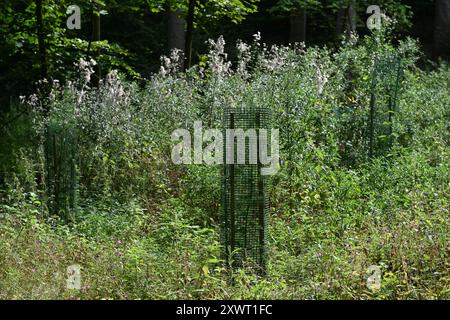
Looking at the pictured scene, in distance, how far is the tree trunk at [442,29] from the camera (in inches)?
823

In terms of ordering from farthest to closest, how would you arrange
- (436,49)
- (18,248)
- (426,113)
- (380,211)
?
(436,49)
(426,113)
(380,211)
(18,248)

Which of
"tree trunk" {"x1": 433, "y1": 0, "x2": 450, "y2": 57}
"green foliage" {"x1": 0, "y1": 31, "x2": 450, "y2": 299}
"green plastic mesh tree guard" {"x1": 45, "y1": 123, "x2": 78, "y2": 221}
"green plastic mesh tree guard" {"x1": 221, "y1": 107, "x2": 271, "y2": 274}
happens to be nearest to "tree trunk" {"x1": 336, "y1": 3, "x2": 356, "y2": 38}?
"tree trunk" {"x1": 433, "y1": 0, "x2": 450, "y2": 57}

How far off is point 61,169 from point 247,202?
271cm

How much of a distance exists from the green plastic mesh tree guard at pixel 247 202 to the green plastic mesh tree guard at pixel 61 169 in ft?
7.56

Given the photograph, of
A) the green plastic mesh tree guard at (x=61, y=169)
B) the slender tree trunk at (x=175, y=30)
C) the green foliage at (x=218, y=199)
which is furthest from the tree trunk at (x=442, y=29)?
the green plastic mesh tree guard at (x=61, y=169)

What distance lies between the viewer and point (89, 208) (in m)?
8.06

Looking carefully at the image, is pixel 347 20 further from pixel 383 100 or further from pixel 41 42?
pixel 41 42

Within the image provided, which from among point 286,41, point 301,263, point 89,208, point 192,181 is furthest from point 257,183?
point 286,41

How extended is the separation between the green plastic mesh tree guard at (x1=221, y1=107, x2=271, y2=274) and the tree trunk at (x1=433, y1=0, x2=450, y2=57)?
16119mm

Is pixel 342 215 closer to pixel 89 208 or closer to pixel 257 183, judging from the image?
pixel 257 183

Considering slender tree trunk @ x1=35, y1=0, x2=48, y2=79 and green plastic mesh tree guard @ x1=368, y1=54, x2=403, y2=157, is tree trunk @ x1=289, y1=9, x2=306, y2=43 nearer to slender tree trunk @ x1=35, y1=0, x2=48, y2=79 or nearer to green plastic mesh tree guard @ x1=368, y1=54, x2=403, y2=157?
green plastic mesh tree guard @ x1=368, y1=54, x2=403, y2=157
